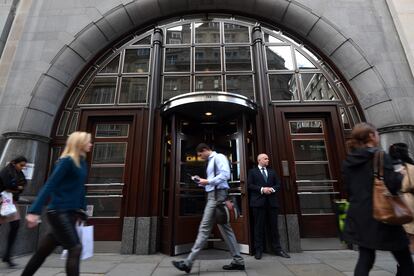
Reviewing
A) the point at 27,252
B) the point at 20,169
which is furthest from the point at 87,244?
the point at 27,252

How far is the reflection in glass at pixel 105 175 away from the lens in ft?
21.2

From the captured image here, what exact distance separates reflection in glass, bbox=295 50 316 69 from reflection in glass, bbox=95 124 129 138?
16.7 feet

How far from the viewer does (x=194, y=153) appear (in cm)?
664

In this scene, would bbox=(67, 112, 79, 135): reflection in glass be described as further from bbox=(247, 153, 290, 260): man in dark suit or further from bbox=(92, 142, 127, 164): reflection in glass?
bbox=(247, 153, 290, 260): man in dark suit

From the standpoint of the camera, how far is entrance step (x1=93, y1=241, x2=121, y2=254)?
19.3ft

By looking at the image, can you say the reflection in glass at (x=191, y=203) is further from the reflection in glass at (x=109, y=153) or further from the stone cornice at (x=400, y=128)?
the stone cornice at (x=400, y=128)

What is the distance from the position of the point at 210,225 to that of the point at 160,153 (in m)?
2.73

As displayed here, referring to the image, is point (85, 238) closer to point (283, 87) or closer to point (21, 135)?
point (21, 135)

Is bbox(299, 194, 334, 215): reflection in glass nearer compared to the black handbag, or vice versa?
the black handbag

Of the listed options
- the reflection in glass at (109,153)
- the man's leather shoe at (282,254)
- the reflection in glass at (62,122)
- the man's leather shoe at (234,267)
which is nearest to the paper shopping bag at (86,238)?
the man's leather shoe at (234,267)

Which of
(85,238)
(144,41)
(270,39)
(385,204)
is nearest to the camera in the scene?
(385,204)

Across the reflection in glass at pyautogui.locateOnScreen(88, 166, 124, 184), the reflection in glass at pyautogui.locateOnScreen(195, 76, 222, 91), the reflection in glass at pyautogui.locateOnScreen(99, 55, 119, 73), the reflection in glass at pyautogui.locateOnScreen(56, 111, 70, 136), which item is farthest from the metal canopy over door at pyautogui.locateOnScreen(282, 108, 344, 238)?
the reflection in glass at pyautogui.locateOnScreen(56, 111, 70, 136)

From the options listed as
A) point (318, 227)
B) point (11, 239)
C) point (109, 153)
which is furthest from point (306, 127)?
point (11, 239)

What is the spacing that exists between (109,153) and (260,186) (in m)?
3.94
